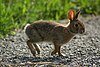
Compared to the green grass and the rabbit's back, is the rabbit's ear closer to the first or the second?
the rabbit's back

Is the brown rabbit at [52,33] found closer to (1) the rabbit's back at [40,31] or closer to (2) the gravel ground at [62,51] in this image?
(1) the rabbit's back at [40,31]

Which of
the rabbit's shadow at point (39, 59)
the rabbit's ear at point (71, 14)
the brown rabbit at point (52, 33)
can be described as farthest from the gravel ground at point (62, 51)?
the rabbit's ear at point (71, 14)

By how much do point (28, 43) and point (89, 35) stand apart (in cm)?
249

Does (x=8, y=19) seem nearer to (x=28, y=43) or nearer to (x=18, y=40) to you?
(x=18, y=40)

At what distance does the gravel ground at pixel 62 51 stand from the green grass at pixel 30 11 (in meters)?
0.29

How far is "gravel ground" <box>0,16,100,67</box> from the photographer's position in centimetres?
772

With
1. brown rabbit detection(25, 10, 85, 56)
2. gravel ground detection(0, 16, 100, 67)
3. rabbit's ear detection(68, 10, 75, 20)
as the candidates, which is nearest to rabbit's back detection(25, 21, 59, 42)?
brown rabbit detection(25, 10, 85, 56)

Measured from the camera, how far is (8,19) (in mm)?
10297

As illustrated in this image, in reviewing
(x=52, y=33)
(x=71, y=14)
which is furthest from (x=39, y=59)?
(x=71, y=14)

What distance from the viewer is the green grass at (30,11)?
1033cm

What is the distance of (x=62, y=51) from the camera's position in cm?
888

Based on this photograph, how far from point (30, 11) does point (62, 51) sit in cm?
279

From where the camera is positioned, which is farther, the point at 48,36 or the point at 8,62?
the point at 48,36

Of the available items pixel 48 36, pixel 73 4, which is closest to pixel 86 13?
pixel 73 4
